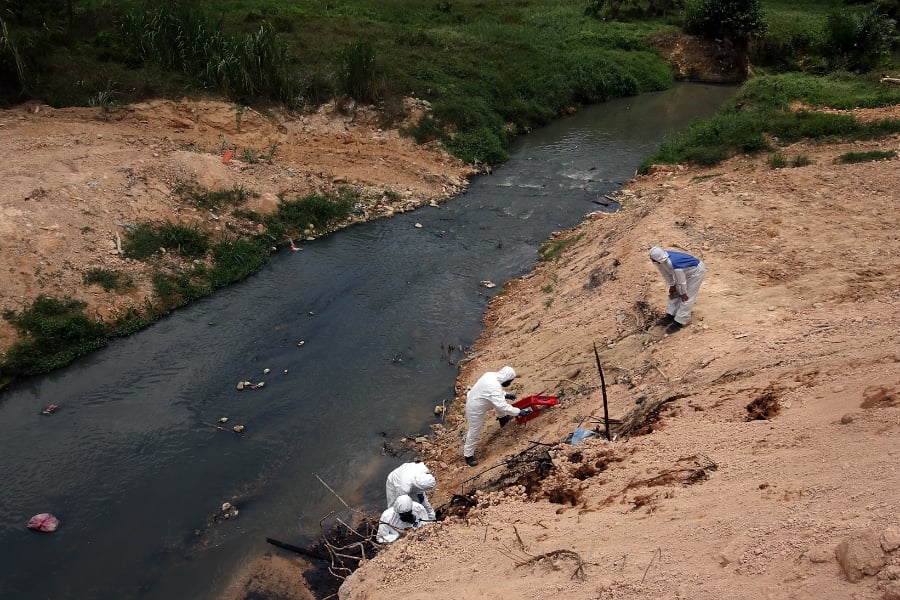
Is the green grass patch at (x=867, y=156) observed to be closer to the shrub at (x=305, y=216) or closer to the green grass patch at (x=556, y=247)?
the green grass patch at (x=556, y=247)

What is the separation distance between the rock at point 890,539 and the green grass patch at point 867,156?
13032 mm

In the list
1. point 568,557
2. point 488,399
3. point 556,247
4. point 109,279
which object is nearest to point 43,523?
point 109,279

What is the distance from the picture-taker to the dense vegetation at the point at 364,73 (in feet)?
51.1

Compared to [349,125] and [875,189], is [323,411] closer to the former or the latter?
[875,189]

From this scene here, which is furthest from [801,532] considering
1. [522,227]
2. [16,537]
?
[522,227]

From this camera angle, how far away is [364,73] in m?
22.2

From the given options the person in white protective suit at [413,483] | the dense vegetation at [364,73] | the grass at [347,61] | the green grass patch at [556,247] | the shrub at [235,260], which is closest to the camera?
the person in white protective suit at [413,483]

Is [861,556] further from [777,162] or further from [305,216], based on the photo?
[305,216]

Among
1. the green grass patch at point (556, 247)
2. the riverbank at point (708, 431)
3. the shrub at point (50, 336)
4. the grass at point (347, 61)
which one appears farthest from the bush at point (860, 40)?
the shrub at point (50, 336)

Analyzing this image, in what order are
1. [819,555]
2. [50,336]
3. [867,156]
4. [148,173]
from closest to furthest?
[819,555], [50,336], [867,156], [148,173]

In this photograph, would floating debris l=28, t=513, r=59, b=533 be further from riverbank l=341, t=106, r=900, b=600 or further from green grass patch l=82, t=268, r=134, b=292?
green grass patch l=82, t=268, r=134, b=292

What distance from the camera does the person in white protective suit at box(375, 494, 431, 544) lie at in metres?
7.75

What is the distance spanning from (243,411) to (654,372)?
680cm

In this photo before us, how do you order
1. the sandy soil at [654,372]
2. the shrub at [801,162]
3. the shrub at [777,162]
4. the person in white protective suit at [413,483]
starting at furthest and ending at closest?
the shrub at [777,162] < the shrub at [801,162] < the person in white protective suit at [413,483] < the sandy soil at [654,372]
